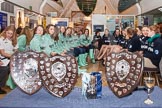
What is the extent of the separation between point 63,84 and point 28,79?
245 mm

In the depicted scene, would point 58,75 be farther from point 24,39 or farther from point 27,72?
point 24,39

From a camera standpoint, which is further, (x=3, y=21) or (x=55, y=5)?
(x=55, y=5)

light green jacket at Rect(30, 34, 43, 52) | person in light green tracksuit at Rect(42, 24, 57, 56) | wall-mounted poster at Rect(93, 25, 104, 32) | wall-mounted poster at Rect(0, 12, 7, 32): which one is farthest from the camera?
wall-mounted poster at Rect(93, 25, 104, 32)

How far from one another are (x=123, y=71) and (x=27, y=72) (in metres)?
0.63

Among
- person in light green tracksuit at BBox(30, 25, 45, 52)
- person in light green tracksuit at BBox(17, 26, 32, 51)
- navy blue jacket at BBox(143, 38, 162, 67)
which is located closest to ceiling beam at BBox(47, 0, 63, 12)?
person in light green tracksuit at BBox(17, 26, 32, 51)

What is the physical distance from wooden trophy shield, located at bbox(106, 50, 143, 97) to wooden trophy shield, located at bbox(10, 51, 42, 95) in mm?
469

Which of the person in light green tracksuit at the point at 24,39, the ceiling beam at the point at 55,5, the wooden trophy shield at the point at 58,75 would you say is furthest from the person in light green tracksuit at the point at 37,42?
the ceiling beam at the point at 55,5

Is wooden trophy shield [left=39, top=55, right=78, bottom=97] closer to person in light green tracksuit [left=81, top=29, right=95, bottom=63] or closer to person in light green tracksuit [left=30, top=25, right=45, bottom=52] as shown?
person in light green tracksuit [left=30, top=25, right=45, bottom=52]

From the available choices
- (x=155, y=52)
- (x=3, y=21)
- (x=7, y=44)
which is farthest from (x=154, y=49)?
(x=3, y=21)

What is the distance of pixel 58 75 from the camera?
5.76ft

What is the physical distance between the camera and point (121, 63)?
1785 mm

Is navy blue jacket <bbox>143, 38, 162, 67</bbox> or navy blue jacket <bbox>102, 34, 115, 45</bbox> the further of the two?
navy blue jacket <bbox>102, 34, 115, 45</bbox>

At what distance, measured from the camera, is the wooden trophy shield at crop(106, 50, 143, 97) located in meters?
1.76

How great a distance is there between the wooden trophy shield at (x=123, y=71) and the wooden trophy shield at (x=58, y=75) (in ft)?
0.78
